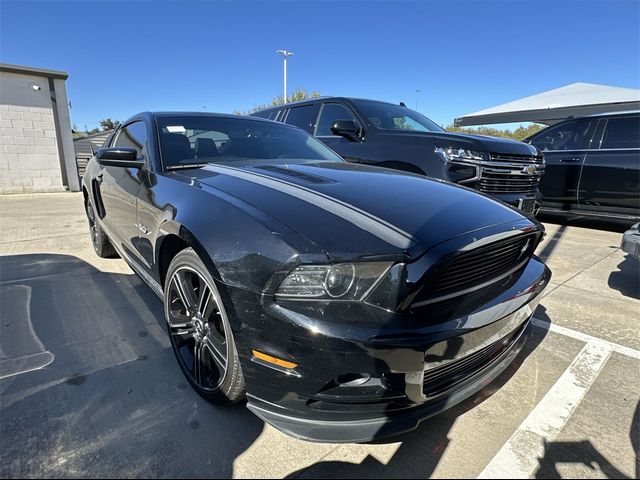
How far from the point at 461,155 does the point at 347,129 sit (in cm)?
137

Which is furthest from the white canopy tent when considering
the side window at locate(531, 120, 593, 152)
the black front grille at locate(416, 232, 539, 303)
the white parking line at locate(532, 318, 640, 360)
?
the black front grille at locate(416, 232, 539, 303)

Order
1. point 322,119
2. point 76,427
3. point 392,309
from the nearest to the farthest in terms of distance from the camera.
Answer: point 392,309 < point 76,427 < point 322,119

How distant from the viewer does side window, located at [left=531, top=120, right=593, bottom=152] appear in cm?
607

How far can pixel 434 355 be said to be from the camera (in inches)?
56.0

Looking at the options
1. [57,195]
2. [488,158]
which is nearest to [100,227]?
[488,158]

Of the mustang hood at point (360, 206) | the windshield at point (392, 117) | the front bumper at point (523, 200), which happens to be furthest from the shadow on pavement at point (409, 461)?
the windshield at point (392, 117)

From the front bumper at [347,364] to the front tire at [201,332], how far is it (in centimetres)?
17

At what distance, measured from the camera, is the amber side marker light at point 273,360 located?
1421mm

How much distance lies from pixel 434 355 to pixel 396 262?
38 cm

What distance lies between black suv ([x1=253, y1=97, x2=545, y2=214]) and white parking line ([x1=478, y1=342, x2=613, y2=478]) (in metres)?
2.23

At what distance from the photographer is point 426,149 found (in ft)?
14.0

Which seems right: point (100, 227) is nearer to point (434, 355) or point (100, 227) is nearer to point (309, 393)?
point (309, 393)

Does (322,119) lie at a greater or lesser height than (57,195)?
greater

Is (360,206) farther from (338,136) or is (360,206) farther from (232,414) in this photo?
(338,136)
